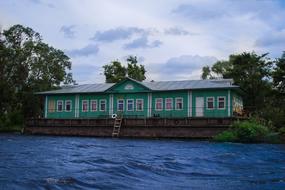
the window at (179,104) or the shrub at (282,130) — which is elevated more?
the window at (179,104)

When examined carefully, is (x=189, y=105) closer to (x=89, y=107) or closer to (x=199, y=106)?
(x=199, y=106)

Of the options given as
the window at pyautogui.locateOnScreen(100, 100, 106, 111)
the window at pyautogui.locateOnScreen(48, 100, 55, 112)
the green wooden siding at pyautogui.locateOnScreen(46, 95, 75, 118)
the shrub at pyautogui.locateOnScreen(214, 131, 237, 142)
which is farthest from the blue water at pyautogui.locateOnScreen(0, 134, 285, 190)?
the window at pyautogui.locateOnScreen(48, 100, 55, 112)

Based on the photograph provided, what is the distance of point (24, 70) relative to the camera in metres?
55.8

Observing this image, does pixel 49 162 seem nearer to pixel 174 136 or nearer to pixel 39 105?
pixel 174 136

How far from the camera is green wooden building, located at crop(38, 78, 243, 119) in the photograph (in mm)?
41969

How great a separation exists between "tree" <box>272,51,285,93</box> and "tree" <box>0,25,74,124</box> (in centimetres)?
2680

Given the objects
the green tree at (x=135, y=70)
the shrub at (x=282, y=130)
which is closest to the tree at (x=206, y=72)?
the green tree at (x=135, y=70)

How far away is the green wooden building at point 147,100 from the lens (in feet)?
138

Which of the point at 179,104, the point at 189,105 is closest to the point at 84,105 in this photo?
the point at 179,104

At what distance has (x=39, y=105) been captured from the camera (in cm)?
5744

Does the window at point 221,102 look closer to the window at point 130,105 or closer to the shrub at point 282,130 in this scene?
the shrub at point 282,130

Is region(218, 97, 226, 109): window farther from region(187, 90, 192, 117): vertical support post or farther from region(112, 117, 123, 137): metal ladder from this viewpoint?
region(112, 117, 123, 137): metal ladder

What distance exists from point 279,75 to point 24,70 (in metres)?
30.1

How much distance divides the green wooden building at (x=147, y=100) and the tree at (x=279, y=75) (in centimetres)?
413
